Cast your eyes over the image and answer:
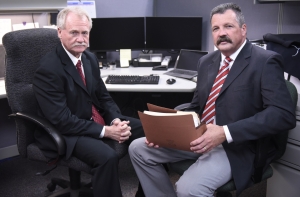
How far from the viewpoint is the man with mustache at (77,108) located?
5.09 ft

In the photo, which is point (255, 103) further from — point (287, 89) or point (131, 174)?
point (131, 174)

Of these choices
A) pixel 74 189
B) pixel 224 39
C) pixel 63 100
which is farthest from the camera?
pixel 74 189

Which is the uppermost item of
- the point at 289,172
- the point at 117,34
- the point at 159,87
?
the point at 117,34

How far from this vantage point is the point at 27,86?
1644mm

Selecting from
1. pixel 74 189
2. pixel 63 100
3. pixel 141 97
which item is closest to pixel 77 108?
pixel 63 100

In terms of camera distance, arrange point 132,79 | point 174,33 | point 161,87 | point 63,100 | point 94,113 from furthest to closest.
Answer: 1. point 174,33
2. point 132,79
3. point 161,87
4. point 94,113
5. point 63,100

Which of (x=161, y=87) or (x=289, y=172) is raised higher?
(x=161, y=87)

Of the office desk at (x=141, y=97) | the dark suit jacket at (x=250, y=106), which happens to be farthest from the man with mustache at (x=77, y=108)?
the office desk at (x=141, y=97)

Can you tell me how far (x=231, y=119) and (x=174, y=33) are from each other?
1248mm

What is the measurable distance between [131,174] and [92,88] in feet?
2.41

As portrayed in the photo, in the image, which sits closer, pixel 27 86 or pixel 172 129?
pixel 172 129

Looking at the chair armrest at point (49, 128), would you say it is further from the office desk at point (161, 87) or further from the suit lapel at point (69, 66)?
the office desk at point (161, 87)

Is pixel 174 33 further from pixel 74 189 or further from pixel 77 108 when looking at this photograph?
pixel 74 189

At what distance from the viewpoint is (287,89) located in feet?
4.52
